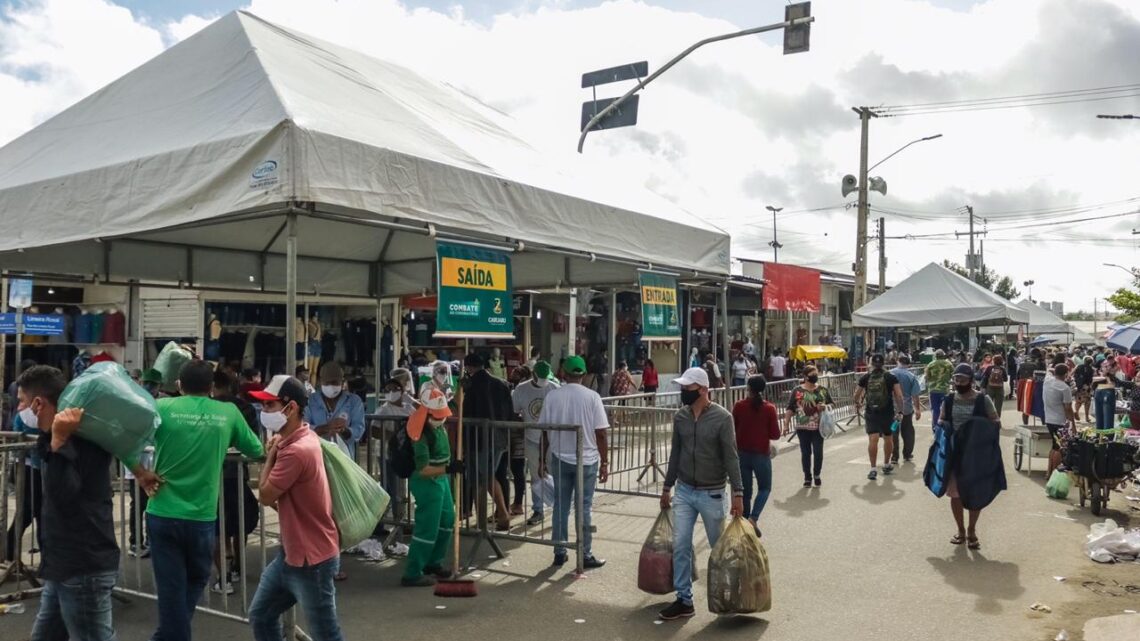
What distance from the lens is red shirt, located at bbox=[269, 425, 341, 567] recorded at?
14.7ft

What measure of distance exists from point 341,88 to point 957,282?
20134mm

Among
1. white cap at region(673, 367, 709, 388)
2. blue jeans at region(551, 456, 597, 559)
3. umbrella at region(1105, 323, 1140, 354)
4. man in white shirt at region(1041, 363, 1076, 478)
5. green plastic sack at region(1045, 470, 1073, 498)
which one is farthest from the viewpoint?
umbrella at region(1105, 323, 1140, 354)

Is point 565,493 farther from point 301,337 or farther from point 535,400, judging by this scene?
point 301,337

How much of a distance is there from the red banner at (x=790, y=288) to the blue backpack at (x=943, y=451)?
58.0 ft

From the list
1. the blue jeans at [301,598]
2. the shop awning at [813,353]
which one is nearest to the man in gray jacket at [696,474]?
the blue jeans at [301,598]

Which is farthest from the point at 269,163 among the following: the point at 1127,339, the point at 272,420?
the point at 1127,339

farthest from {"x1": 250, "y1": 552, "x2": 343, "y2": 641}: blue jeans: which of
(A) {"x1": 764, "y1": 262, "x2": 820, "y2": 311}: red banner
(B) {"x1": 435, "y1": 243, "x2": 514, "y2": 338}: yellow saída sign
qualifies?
(A) {"x1": 764, "y1": 262, "x2": 820, "y2": 311}: red banner

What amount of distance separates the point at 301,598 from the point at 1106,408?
16614 mm

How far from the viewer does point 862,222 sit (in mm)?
27906

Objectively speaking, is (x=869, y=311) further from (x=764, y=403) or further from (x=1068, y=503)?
(x=764, y=403)

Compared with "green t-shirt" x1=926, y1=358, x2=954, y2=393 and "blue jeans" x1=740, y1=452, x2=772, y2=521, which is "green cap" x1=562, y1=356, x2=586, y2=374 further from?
"green t-shirt" x1=926, y1=358, x2=954, y2=393

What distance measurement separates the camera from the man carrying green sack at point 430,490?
6805 mm

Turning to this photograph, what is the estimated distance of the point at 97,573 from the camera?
169 inches

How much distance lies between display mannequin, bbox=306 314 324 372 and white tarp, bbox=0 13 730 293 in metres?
6.51
